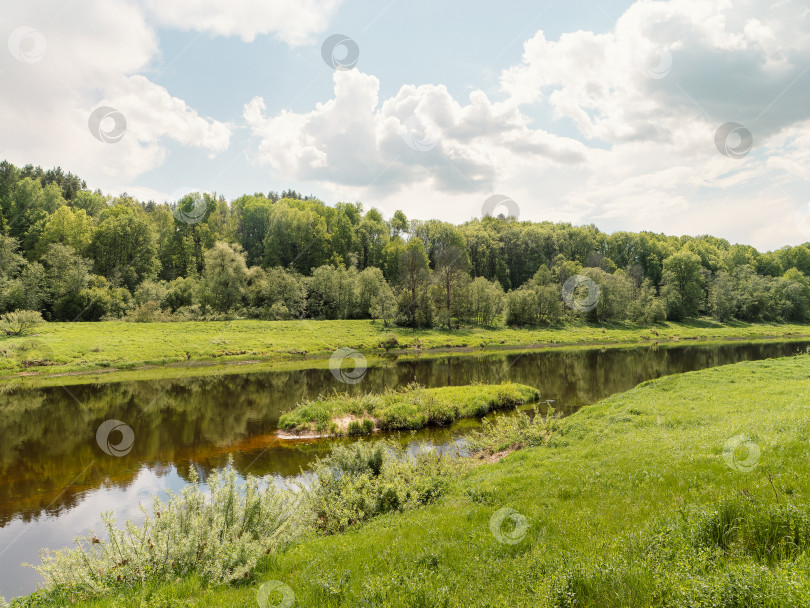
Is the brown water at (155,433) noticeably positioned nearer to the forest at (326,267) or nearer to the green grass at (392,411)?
the green grass at (392,411)

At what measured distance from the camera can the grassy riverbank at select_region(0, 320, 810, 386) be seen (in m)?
40.2

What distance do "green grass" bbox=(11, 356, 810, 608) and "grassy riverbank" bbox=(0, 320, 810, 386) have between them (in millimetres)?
37854

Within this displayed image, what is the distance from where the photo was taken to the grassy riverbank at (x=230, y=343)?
40.2 metres

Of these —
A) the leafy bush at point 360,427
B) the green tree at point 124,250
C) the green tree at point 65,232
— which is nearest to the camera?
the leafy bush at point 360,427

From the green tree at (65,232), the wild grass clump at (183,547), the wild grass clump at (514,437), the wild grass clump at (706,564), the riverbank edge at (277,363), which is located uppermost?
the green tree at (65,232)

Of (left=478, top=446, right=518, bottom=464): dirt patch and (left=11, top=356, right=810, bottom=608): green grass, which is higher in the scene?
(left=11, top=356, right=810, bottom=608): green grass

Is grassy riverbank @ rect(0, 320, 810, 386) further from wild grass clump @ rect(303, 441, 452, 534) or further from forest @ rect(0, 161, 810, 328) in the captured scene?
wild grass clump @ rect(303, 441, 452, 534)

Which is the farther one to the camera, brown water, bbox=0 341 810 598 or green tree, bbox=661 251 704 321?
green tree, bbox=661 251 704 321

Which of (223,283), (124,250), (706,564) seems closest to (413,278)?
(223,283)

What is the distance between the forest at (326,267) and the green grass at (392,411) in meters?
43.7

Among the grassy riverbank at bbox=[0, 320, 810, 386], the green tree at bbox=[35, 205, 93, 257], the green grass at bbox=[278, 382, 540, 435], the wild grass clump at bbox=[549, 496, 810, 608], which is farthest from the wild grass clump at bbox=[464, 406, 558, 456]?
the green tree at bbox=[35, 205, 93, 257]

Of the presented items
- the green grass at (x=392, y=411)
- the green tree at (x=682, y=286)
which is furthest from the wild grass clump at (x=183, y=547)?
the green tree at (x=682, y=286)

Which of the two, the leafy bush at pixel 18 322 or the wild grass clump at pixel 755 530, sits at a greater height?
the leafy bush at pixel 18 322

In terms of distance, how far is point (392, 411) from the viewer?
24.6 m
